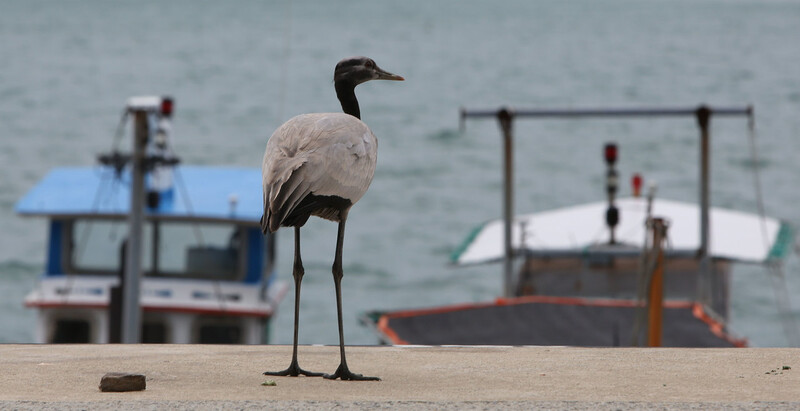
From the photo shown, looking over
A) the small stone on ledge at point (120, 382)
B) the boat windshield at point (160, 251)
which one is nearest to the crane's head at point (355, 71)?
the small stone on ledge at point (120, 382)

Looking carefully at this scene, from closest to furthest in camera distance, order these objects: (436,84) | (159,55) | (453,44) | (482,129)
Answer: (482,129)
(436,84)
(159,55)
(453,44)

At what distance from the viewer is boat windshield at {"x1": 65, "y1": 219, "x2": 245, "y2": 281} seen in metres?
18.7

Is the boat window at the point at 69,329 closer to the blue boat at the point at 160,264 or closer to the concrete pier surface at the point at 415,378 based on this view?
the blue boat at the point at 160,264

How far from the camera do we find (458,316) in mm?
16609

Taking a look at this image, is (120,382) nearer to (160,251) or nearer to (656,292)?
(656,292)

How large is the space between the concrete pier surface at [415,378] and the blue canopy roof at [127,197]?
1067cm

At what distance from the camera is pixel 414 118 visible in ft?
194

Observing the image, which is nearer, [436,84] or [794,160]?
[794,160]

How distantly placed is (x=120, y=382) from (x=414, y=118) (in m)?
53.4

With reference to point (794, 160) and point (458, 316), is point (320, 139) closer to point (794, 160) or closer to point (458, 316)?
point (458, 316)

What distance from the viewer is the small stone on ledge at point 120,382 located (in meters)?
5.89

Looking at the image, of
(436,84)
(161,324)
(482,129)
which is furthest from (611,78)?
(161,324)

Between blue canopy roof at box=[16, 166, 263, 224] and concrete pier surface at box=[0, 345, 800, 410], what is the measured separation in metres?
10.7

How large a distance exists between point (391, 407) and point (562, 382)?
1032 mm
